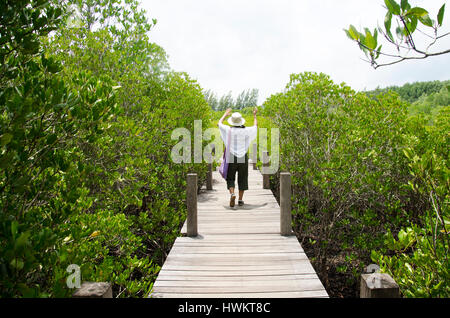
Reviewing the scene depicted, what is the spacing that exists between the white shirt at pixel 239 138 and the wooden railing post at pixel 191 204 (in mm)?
1390

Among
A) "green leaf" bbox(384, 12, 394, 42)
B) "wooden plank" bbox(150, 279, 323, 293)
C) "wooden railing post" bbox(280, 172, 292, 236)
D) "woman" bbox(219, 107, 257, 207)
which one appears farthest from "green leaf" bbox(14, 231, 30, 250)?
"woman" bbox(219, 107, 257, 207)

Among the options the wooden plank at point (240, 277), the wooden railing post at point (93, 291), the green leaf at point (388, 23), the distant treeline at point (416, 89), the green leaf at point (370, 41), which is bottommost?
the wooden plank at point (240, 277)

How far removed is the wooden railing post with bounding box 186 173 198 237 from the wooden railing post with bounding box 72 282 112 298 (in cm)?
301

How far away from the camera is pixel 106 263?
3451 millimetres

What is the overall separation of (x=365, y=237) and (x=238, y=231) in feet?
8.93

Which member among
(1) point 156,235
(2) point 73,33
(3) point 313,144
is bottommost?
(1) point 156,235

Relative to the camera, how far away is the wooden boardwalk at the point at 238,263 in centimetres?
342

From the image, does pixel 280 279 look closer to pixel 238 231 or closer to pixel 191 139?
pixel 238 231

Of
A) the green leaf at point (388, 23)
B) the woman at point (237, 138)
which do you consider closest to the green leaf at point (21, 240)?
the green leaf at point (388, 23)

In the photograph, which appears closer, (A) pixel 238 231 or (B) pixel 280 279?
(B) pixel 280 279

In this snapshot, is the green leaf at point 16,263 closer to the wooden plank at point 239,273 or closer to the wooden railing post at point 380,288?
the wooden railing post at point 380,288

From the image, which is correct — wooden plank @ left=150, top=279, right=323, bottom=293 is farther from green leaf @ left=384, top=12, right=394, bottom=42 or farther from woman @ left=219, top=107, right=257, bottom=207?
woman @ left=219, top=107, right=257, bottom=207

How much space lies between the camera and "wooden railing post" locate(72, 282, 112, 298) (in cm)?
178
